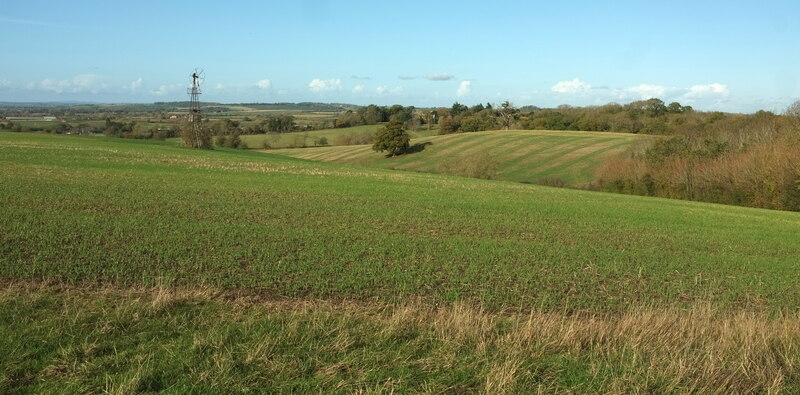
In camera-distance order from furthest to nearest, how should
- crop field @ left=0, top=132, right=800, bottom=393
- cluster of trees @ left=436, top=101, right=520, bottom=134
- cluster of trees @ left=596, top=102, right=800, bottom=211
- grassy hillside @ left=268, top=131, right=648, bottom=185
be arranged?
1. cluster of trees @ left=436, top=101, right=520, bottom=134
2. grassy hillside @ left=268, top=131, right=648, bottom=185
3. cluster of trees @ left=596, top=102, right=800, bottom=211
4. crop field @ left=0, top=132, right=800, bottom=393

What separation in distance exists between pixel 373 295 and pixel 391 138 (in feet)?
257

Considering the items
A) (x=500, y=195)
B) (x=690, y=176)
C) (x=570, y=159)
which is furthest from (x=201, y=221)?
(x=570, y=159)

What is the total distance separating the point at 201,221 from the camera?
16.3 metres

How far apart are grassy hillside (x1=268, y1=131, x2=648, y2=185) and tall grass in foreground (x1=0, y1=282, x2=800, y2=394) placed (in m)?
56.1

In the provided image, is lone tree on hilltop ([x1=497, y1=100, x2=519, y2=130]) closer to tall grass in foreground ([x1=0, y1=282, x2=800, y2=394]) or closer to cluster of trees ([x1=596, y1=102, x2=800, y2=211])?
cluster of trees ([x1=596, y1=102, x2=800, y2=211])

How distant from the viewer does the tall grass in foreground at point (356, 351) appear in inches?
198

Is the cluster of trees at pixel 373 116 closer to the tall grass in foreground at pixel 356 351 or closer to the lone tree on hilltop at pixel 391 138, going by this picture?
the lone tree on hilltop at pixel 391 138

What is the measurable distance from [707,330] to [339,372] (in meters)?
5.03

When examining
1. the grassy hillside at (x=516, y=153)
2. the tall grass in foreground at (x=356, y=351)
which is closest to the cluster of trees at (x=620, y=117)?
the grassy hillside at (x=516, y=153)

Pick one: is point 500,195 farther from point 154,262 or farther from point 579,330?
point 579,330

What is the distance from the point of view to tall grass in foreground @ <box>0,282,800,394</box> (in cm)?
503

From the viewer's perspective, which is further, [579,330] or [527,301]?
[527,301]

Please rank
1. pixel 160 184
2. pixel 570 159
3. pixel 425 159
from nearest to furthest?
pixel 160 184, pixel 570 159, pixel 425 159

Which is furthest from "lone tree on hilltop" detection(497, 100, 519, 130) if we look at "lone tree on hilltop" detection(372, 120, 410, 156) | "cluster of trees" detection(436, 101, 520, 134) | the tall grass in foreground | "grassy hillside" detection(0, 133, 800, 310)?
the tall grass in foreground
